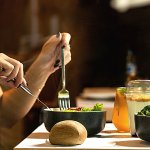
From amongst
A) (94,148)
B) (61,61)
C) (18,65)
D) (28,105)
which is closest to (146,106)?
(94,148)

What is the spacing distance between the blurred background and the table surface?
3.04 m

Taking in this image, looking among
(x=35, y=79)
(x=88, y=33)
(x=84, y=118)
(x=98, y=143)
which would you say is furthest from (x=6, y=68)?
(x=88, y=33)

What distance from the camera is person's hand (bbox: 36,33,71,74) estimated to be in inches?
72.6

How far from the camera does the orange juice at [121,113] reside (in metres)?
→ 1.56

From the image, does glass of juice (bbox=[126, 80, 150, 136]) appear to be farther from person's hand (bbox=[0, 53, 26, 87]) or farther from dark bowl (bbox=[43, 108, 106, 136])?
person's hand (bbox=[0, 53, 26, 87])

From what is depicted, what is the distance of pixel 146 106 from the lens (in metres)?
1.39

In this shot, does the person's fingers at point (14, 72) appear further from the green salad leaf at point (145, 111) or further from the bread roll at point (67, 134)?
the green salad leaf at point (145, 111)

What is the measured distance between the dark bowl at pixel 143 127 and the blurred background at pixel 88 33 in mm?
3161

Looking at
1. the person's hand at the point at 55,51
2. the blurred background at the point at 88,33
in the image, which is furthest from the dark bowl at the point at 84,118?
the blurred background at the point at 88,33

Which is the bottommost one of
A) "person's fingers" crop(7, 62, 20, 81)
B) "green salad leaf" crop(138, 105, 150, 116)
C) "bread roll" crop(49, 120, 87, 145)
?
"bread roll" crop(49, 120, 87, 145)

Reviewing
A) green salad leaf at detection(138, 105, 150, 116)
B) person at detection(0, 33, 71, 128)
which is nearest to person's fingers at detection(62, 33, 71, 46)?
person at detection(0, 33, 71, 128)

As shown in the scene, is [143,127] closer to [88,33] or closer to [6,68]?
[6,68]

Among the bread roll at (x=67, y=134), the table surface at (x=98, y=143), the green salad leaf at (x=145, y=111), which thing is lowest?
the table surface at (x=98, y=143)

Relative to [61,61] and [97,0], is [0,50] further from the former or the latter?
[61,61]
